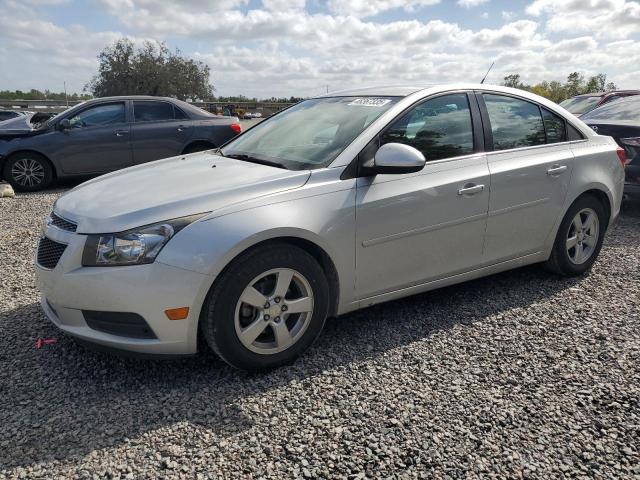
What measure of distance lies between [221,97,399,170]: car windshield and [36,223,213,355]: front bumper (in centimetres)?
106

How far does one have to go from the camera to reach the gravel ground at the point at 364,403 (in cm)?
234

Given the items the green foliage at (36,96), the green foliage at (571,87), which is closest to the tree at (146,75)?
the green foliage at (36,96)

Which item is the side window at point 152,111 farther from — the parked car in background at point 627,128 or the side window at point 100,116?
the parked car in background at point 627,128

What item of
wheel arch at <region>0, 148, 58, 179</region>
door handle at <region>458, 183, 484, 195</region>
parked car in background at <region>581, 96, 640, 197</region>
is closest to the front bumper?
door handle at <region>458, 183, 484, 195</region>

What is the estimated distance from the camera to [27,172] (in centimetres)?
908

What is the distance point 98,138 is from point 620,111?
8.20 metres

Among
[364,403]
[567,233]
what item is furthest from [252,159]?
[567,233]

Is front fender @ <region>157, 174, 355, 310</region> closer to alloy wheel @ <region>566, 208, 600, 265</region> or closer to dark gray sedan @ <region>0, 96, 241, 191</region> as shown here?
alloy wheel @ <region>566, 208, 600, 265</region>

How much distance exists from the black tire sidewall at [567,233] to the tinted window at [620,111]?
3205 mm

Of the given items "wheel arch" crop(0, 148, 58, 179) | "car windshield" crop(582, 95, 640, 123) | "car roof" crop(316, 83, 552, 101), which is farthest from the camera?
"wheel arch" crop(0, 148, 58, 179)

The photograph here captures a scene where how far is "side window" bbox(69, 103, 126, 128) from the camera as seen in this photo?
9281 mm

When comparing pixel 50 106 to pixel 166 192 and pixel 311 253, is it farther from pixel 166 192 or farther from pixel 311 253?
pixel 311 253

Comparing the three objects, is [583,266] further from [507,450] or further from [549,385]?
[507,450]

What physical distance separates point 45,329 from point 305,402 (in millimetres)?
1975
